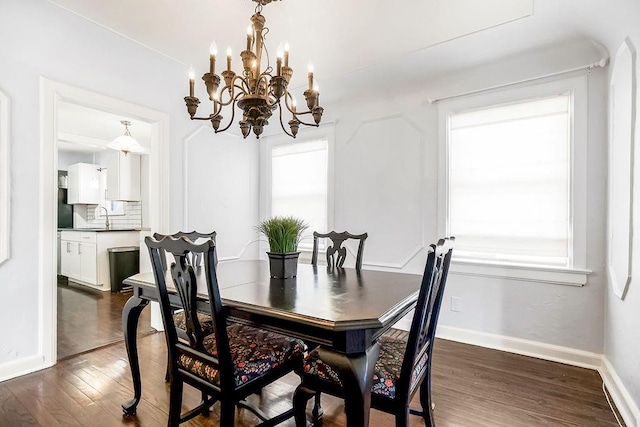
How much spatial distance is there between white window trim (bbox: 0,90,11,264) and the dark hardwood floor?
38.0 inches

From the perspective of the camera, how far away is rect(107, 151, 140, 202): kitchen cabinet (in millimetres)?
5426

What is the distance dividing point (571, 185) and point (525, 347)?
1319 mm

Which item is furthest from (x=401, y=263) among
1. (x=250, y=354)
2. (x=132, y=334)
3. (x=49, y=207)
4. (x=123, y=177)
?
(x=123, y=177)

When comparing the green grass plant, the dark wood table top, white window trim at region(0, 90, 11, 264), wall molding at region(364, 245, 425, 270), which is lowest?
wall molding at region(364, 245, 425, 270)

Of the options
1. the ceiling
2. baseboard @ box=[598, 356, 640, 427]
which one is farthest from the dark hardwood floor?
baseboard @ box=[598, 356, 640, 427]

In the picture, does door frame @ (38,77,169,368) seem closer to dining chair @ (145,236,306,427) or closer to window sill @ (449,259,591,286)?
dining chair @ (145,236,306,427)

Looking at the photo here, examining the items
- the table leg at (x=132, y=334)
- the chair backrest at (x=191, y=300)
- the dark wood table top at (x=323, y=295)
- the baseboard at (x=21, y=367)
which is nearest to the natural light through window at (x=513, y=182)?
the dark wood table top at (x=323, y=295)

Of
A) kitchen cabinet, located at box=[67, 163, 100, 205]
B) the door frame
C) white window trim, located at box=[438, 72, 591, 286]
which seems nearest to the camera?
the door frame

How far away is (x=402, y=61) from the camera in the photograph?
2795 millimetres

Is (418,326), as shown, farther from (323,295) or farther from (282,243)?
(282,243)

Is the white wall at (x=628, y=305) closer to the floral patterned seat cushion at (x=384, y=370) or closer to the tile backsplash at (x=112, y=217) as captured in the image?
the floral patterned seat cushion at (x=384, y=370)

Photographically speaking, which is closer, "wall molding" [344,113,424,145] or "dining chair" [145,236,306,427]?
"dining chair" [145,236,306,427]

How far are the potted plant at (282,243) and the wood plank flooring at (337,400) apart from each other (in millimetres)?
781

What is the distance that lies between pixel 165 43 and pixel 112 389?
262 centimetres
